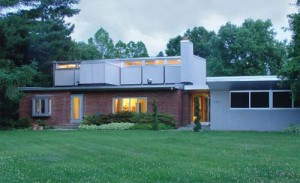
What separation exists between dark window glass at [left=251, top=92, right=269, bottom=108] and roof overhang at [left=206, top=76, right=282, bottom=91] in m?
0.49

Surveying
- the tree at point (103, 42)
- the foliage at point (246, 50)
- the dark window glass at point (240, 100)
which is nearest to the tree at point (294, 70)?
the dark window glass at point (240, 100)

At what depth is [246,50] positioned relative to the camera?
185ft

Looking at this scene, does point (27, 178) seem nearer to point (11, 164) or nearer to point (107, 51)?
point (11, 164)

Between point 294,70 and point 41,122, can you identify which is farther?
point 41,122

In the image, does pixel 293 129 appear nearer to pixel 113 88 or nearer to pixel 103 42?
pixel 113 88

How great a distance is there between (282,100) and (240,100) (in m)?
2.37

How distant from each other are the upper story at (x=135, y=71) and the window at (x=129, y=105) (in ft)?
4.60

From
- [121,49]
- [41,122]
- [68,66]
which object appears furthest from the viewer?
[121,49]

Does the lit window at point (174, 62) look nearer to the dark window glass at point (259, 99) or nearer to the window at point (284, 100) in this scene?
the dark window glass at point (259, 99)

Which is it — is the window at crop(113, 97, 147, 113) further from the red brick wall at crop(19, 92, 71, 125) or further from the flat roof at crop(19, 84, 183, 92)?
the red brick wall at crop(19, 92, 71, 125)

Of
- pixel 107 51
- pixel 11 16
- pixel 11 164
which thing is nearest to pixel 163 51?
pixel 107 51

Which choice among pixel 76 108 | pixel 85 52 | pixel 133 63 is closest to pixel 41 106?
pixel 76 108

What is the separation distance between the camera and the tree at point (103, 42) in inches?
2751

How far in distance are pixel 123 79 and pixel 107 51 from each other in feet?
126
